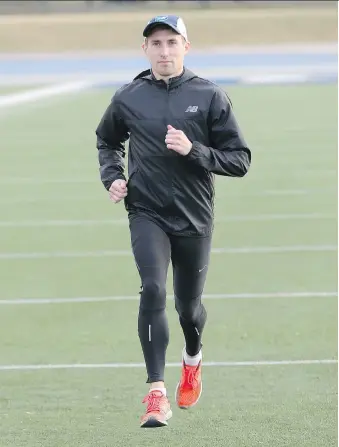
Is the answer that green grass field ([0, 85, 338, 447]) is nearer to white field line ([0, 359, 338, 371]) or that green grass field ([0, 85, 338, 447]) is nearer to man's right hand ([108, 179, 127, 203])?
white field line ([0, 359, 338, 371])

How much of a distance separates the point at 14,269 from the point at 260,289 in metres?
2.35

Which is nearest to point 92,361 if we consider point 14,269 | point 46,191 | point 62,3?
point 14,269

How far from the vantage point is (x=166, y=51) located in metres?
6.45

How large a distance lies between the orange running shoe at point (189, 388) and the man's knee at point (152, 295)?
26.9 inches

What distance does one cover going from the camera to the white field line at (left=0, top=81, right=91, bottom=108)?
28.8 m

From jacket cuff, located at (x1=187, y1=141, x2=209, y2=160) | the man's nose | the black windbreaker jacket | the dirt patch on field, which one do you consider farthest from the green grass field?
the dirt patch on field

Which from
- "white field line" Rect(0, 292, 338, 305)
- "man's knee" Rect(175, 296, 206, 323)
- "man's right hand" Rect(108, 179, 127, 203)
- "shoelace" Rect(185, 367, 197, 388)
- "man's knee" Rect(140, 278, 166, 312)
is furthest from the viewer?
"white field line" Rect(0, 292, 338, 305)

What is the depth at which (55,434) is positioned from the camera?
6.52 metres

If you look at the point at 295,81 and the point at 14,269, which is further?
the point at 295,81

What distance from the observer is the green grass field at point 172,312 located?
673cm

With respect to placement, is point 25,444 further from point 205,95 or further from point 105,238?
point 105,238

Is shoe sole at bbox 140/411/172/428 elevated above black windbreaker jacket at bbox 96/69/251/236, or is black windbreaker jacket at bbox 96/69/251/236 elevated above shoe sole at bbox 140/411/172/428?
black windbreaker jacket at bbox 96/69/251/236

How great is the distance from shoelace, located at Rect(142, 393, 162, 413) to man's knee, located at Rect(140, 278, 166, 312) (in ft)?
1.46

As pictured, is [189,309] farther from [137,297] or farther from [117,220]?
[117,220]
